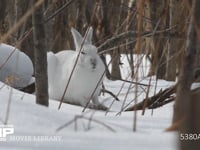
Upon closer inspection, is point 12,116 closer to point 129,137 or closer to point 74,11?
point 129,137

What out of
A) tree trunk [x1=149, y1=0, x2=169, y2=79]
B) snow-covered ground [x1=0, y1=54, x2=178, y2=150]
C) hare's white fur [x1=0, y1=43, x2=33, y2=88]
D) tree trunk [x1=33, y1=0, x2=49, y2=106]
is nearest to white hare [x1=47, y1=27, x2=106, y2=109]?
hare's white fur [x1=0, y1=43, x2=33, y2=88]

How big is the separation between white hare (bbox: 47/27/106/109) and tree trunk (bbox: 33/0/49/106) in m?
1.17

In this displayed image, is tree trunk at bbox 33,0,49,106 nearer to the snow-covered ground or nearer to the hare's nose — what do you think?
the snow-covered ground

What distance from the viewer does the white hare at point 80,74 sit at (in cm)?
290

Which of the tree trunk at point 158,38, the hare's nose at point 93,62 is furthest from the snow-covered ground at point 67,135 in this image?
the hare's nose at point 93,62

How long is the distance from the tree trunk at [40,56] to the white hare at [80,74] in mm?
1171

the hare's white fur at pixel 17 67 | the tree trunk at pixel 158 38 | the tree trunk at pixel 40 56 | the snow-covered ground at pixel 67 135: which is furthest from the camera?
the hare's white fur at pixel 17 67

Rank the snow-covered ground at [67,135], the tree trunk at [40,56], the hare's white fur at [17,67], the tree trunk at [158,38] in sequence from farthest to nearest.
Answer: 1. the hare's white fur at [17,67]
2. the tree trunk at [40,56]
3. the tree trunk at [158,38]
4. the snow-covered ground at [67,135]

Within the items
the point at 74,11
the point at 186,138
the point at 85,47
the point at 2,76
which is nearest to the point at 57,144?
the point at 186,138

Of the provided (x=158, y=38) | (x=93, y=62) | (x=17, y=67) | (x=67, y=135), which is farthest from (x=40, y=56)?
(x=17, y=67)

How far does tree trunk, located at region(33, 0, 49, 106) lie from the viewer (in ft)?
5.14

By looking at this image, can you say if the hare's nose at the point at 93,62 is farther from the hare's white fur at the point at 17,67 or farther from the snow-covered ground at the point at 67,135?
the snow-covered ground at the point at 67,135

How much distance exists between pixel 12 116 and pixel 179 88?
16.3 inches

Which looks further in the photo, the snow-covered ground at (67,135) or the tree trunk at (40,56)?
the tree trunk at (40,56)
